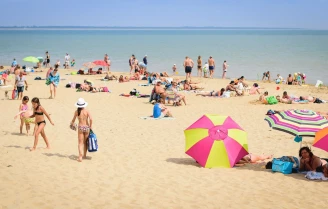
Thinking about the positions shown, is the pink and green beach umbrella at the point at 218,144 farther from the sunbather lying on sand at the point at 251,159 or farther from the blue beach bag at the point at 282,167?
the blue beach bag at the point at 282,167

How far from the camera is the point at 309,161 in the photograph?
25.7 feet

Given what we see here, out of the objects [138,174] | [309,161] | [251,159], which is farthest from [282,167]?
[138,174]

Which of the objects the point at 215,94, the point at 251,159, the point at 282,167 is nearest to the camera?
the point at 282,167

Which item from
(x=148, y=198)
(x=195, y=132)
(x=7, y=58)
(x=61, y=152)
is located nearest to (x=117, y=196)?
(x=148, y=198)

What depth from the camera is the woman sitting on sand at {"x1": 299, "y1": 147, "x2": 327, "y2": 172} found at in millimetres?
7773

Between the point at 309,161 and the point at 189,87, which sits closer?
the point at 309,161

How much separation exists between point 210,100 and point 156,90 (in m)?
2.43

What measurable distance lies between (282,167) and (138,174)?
265 cm

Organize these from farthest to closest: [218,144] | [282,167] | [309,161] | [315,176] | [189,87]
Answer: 1. [189,87]
2. [218,144]
3. [282,167]
4. [309,161]
5. [315,176]

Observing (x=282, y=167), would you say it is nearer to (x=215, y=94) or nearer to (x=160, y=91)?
(x=160, y=91)

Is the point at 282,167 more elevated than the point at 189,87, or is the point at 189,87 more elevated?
the point at 189,87

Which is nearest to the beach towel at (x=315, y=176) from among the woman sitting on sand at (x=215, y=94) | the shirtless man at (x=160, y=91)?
the shirtless man at (x=160, y=91)

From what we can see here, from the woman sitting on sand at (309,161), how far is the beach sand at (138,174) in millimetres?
293

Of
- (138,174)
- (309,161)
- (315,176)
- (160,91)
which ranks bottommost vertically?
(138,174)
